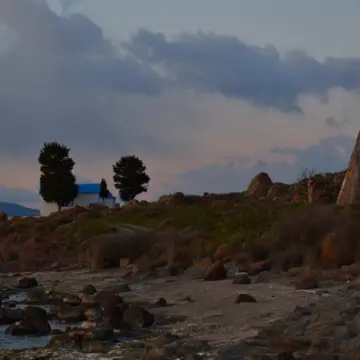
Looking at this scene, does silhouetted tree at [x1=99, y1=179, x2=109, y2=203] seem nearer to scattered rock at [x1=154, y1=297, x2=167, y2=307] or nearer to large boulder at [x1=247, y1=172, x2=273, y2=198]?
large boulder at [x1=247, y1=172, x2=273, y2=198]

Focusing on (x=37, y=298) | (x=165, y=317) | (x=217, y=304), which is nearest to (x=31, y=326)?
(x=165, y=317)

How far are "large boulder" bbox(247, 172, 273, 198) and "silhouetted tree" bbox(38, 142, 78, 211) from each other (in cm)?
1867

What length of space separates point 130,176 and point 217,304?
57604mm

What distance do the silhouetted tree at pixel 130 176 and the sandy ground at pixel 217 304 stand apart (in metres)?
50.7

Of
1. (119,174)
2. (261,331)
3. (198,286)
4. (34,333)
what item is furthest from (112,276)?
(119,174)

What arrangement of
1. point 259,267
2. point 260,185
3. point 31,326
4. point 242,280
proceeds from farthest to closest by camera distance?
point 260,185 < point 259,267 < point 242,280 < point 31,326

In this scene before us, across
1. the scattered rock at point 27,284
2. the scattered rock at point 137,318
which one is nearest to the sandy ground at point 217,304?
the scattered rock at point 137,318

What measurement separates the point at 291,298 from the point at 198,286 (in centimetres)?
390

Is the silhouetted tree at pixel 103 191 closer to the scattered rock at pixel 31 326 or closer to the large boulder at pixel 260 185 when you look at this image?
the large boulder at pixel 260 185

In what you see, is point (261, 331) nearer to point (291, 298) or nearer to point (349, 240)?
point (291, 298)

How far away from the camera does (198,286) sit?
16.4 metres

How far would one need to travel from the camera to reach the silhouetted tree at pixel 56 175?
2616 inches

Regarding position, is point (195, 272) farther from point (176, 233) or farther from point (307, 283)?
point (176, 233)

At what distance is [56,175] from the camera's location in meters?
66.4
